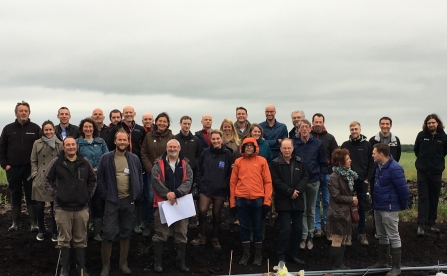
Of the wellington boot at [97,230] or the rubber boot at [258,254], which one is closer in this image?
the rubber boot at [258,254]

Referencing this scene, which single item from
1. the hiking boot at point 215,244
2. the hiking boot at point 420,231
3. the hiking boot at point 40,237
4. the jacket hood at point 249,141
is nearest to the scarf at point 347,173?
the jacket hood at point 249,141

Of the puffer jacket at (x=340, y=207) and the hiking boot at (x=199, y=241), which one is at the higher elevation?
the puffer jacket at (x=340, y=207)

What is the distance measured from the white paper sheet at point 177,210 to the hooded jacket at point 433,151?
540cm

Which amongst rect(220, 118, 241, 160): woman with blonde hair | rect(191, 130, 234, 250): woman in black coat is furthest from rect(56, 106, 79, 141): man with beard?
rect(220, 118, 241, 160): woman with blonde hair

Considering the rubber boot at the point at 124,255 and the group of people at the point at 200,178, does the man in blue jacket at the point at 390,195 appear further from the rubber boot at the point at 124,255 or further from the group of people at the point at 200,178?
the rubber boot at the point at 124,255

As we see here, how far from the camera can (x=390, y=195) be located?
8.24 m

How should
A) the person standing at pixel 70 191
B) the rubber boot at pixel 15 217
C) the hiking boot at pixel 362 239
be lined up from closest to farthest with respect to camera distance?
the person standing at pixel 70 191 < the rubber boot at pixel 15 217 < the hiking boot at pixel 362 239

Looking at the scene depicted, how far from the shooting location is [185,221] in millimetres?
8312

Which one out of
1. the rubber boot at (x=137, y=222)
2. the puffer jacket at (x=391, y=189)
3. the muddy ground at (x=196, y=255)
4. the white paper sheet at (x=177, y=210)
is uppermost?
the puffer jacket at (x=391, y=189)

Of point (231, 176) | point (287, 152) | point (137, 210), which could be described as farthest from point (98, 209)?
point (287, 152)

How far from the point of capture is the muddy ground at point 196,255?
337 inches

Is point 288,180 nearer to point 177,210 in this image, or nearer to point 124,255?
point 177,210

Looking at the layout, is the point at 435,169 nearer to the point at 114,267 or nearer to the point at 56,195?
the point at 114,267

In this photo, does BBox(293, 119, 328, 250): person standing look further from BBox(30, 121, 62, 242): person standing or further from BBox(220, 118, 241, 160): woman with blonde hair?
BBox(30, 121, 62, 242): person standing
